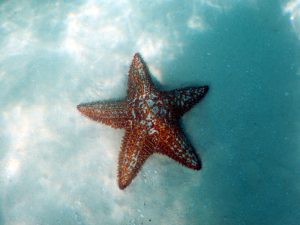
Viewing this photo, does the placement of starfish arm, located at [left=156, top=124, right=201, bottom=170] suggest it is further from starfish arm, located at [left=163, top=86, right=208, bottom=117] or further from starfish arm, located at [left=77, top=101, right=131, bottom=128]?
starfish arm, located at [left=77, top=101, right=131, bottom=128]

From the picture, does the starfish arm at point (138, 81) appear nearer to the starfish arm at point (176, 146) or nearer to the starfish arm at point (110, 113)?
the starfish arm at point (110, 113)

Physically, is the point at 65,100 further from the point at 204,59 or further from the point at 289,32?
the point at 289,32

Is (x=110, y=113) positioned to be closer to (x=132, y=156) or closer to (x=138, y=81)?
(x=138, y=81)

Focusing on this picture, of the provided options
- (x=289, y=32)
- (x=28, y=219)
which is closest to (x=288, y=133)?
(x=289, y=32)

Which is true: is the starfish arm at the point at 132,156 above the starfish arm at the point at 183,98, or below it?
below

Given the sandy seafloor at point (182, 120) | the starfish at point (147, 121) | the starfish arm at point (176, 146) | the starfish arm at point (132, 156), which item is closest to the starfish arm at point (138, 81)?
the starfish at point (147, 121)

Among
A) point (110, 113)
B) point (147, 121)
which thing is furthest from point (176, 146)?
point (110, 113)

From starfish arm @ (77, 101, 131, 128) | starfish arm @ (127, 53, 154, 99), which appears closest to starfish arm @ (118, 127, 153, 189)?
Result: starfish arm @ (77, 101, 131, 128)
